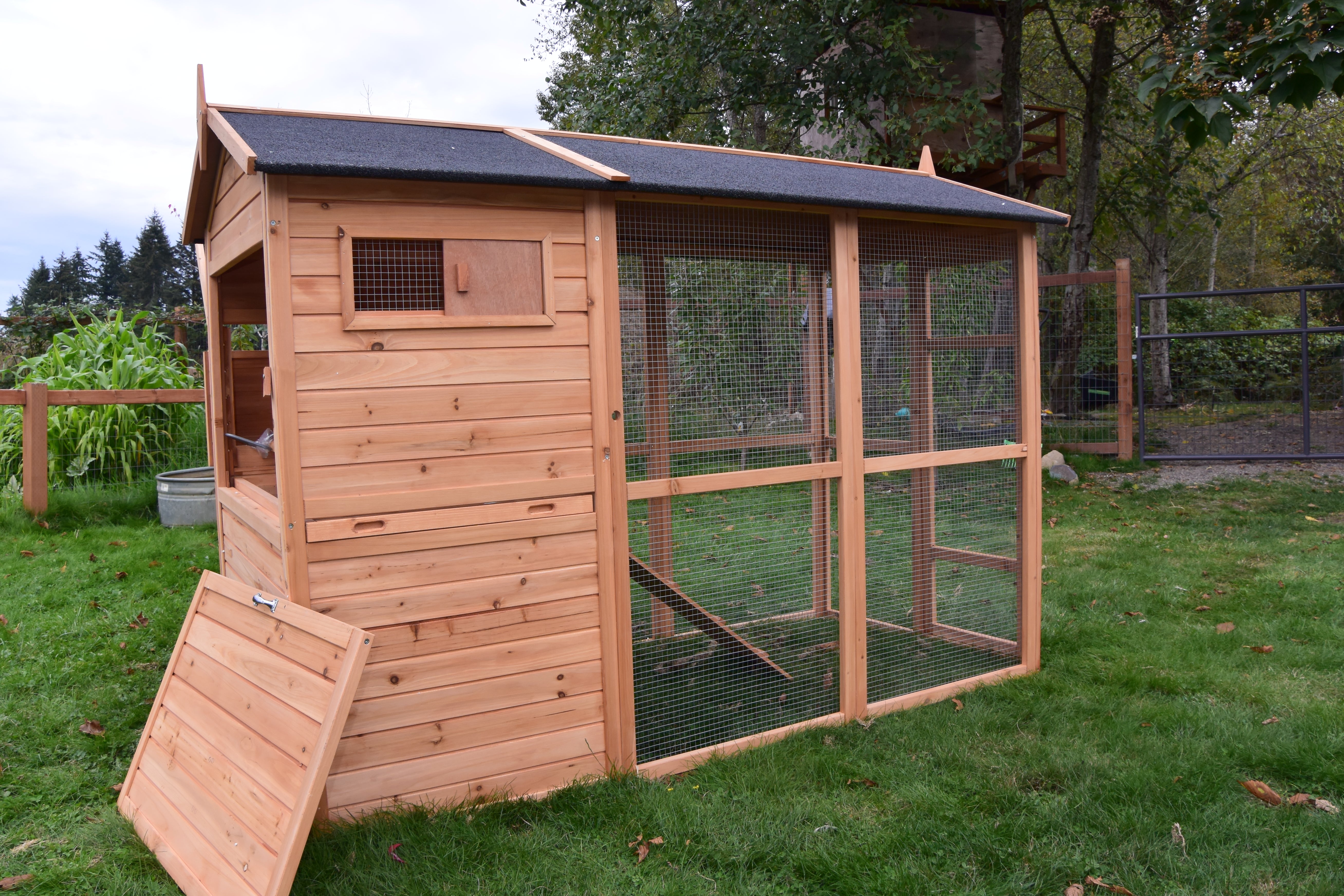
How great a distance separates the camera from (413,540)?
9.61ft

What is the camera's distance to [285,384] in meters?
2.72

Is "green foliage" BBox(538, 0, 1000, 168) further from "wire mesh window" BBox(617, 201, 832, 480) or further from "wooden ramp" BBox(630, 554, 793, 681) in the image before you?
"wooden ramp" BBox(630, 554, 793, 681)

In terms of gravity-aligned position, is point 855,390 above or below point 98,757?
above

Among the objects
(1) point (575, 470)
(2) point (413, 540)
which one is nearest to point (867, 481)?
(1) point (575, 470)

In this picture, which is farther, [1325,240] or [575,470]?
[1325,240]

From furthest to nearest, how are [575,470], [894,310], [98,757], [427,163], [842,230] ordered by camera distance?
1. [894,310]
2. [842,230]
3. [98,757]
4. [575,470]
5. [427,163]

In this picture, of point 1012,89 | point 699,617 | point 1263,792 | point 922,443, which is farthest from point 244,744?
point 1012,89

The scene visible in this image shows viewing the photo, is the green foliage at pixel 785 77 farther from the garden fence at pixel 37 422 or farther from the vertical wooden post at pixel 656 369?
the garden fence at pixel 37 422

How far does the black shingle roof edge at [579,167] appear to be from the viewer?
109 inches

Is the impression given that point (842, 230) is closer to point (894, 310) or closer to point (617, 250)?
point (894, 310)

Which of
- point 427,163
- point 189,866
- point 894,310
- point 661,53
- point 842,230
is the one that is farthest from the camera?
point 661,53

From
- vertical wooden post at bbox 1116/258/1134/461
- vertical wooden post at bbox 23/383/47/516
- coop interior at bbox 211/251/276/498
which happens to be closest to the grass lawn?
coop interior at bbox 211/251/276/498

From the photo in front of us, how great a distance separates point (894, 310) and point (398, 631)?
2.62m

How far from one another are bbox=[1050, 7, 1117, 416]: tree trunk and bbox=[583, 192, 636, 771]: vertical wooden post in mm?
8487
